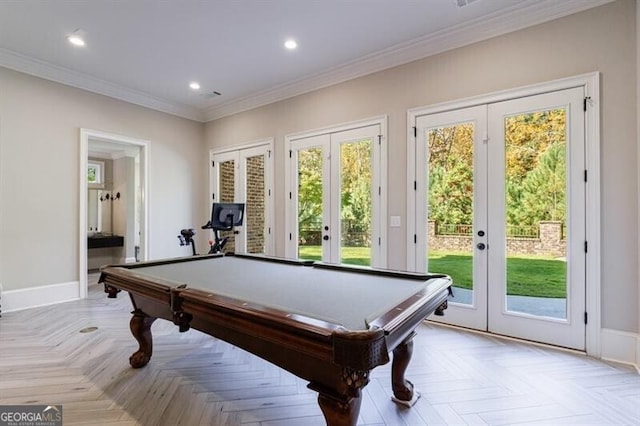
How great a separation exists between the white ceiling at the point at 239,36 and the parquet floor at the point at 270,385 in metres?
3.09

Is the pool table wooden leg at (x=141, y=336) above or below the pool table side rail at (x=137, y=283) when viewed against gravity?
below

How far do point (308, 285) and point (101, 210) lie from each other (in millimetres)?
7205

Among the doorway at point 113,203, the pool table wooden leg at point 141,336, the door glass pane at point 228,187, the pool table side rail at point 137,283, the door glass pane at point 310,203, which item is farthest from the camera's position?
the doorway at point 113,203

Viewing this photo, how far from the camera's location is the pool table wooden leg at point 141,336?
98.2 inches

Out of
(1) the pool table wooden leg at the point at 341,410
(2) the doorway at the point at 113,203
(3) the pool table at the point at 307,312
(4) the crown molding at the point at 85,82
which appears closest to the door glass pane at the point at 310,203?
(3) the pool table at the point at 307,312

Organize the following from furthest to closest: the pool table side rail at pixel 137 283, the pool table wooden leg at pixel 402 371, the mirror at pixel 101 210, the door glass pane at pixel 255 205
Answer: the mirror at pixel 101 210 → the door glass pane at pixel 255 205 → the pool table wooden leg at pixel 402 371 → the pool table side rail at pixel 137 283

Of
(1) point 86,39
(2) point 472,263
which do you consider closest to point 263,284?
(2) point 472,263

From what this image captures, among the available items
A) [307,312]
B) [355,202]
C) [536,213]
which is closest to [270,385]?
[307,312]

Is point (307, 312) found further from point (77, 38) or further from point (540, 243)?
point (77, 38)

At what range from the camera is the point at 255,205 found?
532cm

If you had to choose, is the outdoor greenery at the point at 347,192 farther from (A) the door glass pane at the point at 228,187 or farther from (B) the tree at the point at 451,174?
(A) the door glass pane at the point at 228,187

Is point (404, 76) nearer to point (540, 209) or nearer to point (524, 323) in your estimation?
point (540, 209)

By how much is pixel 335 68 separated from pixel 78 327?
430 centimetres

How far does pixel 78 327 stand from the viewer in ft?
11.1
